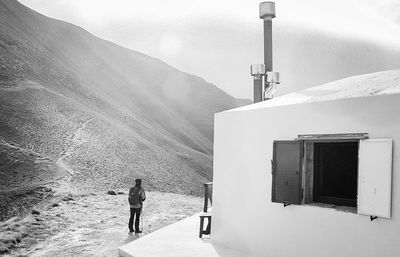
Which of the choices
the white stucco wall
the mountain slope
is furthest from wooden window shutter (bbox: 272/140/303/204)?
the mountain slope

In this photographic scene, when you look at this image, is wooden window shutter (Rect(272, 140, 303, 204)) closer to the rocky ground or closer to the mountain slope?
the rocky ground

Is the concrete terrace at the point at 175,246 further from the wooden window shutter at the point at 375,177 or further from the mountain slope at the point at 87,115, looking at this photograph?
the mountain slope at the point at 87,115

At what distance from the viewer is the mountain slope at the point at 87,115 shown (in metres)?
27.7

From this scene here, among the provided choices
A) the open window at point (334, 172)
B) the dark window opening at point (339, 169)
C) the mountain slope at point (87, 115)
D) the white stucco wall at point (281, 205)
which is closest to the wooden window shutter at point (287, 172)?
the open window at point (334, 172)

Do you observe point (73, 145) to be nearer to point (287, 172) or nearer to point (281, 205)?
point (281, 205)

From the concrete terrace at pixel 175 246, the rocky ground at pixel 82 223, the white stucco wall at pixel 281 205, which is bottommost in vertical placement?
the rocky ground at pixel 82 223

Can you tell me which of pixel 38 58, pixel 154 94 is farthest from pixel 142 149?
pixel 154 94

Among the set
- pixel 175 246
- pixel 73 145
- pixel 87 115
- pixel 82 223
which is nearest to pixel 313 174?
pixel 175 246

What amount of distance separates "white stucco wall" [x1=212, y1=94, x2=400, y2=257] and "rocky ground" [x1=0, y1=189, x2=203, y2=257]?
300 cm

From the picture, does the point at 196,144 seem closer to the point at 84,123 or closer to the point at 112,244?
the point at 84,123

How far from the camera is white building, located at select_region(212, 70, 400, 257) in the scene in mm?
5457

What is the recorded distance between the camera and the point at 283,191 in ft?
21.7

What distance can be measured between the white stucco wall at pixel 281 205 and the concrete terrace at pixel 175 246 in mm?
339

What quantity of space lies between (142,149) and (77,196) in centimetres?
1644
